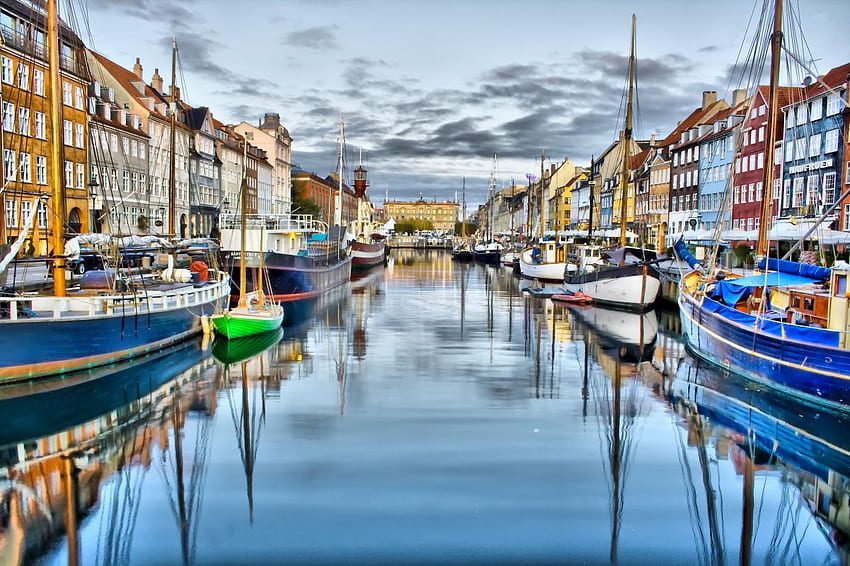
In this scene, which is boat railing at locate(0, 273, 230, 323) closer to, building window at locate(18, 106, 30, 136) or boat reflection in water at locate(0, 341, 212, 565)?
boat reflection in water at locate(0, 341, 212, 565)

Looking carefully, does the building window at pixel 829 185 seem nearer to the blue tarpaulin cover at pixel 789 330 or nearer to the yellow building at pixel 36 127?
the blue tarpaulin cover at pixel 789 330

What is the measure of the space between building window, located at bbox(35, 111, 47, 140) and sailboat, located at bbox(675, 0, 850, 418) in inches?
1425

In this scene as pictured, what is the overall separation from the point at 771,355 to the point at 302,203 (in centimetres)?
9771

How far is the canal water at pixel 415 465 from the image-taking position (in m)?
9.59

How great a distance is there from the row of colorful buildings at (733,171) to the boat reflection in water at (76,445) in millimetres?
17470

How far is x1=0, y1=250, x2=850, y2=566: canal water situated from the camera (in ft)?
31.4

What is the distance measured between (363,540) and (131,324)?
533 inches

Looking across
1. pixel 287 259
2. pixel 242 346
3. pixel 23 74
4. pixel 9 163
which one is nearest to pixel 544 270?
pixel 287 259

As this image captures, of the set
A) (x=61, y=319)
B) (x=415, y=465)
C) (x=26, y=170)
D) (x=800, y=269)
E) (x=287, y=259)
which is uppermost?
(x=26, y=170)

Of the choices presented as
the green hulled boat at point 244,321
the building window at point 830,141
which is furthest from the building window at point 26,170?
the building window at point 830,141

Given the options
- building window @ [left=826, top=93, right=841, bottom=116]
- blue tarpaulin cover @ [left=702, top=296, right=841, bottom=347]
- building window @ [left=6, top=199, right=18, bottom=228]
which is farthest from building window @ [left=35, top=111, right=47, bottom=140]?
building window @ [left=826, top=93, right=841, bottom=116]

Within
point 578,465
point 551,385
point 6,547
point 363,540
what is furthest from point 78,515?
point 551,385

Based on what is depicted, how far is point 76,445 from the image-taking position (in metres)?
13.7

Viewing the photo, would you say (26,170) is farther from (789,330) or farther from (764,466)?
(764,466)
